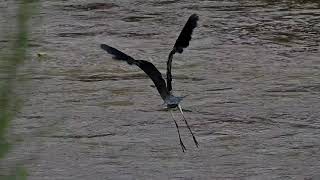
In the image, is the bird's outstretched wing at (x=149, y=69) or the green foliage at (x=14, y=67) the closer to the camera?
the green foliage at (x=14, y=67)

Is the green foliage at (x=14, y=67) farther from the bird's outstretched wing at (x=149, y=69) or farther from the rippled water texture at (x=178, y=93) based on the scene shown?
the rippled water texture at (x=178, y=93)

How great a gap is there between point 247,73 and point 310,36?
1402mm

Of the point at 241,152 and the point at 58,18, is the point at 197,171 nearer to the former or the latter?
the point at 241,152

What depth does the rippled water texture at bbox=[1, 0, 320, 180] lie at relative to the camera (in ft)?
18.3

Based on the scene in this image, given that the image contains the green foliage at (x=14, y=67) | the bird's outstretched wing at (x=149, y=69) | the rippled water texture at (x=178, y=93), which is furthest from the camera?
the rippled water texture at (x=178, y=93)

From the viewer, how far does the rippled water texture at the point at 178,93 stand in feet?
18.3

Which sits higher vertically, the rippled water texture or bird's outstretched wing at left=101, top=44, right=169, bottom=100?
bird's outstretched wing at left=101, top=44, right=169, bottom=100

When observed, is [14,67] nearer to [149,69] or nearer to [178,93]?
[149,69]

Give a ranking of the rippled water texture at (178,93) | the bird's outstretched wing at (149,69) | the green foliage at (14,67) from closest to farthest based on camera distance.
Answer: the green foliage at (14,67), the bird's outstretched wing at (149,69), the rippled water texture at (178,93)

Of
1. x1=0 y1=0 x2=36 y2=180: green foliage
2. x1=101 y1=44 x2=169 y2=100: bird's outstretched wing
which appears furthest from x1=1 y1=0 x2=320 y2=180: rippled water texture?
x1=0 y1=0 x2=36 y2=180: green foliage

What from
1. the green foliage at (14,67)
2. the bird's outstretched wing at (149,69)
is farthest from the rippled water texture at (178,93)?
the green foliage at (14,67)

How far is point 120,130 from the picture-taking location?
246 inches

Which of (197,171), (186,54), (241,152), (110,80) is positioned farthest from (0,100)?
(186,54)

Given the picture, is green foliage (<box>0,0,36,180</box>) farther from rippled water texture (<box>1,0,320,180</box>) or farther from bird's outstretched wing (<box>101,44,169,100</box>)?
rippled water texture (<box>1,0,320,180</box>)
